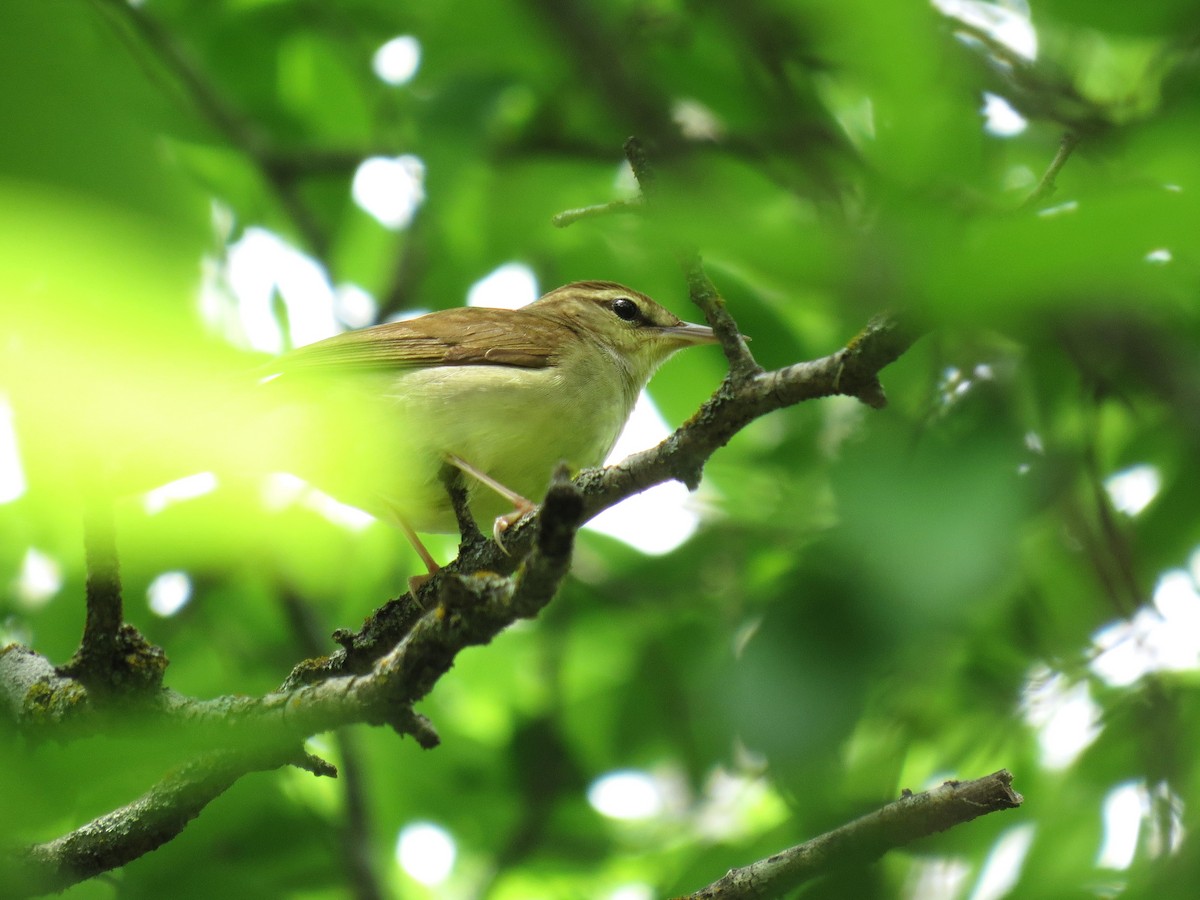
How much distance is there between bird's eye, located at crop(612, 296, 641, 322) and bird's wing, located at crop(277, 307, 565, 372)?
2.53 feet

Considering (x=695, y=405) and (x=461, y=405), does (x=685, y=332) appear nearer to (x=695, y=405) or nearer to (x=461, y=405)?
(x=695, y=405)

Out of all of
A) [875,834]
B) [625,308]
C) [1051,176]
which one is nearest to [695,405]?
[625,308]

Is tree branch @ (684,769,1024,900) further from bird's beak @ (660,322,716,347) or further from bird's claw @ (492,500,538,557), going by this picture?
bird's beak @ (660,322,716,347)

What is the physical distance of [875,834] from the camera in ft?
9.50

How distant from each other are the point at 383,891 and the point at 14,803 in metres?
5.16

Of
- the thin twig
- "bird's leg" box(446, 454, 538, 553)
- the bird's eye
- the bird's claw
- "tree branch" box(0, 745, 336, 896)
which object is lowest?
the thin twig

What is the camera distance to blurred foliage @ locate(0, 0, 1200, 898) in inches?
37.2

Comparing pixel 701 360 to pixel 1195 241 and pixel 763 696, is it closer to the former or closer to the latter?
pixel 763 696

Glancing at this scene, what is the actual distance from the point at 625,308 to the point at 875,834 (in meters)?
4.82

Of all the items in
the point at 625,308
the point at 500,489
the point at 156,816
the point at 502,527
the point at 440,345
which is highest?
the point at 625,308

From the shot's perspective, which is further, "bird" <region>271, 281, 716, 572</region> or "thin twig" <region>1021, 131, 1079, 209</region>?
"bird" <region>271, 281, 716, 572</region>

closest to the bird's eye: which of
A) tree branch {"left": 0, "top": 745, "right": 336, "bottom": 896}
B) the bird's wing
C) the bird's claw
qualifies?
the bird's wing

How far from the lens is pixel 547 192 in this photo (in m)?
5.98

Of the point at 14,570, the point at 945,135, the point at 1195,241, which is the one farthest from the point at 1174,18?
the point at 14,570
